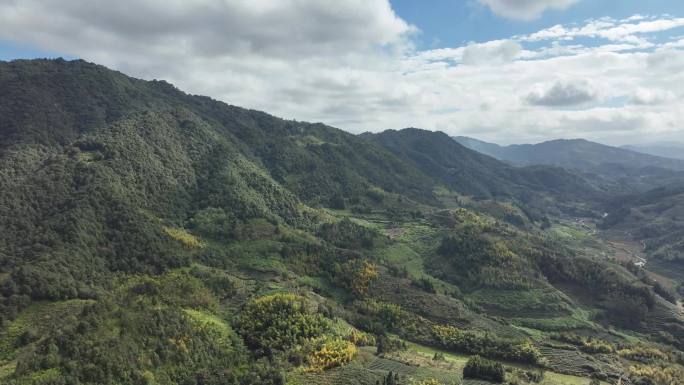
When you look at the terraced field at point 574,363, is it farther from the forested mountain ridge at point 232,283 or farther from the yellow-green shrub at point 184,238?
the yellow-green shrub at point 184,238

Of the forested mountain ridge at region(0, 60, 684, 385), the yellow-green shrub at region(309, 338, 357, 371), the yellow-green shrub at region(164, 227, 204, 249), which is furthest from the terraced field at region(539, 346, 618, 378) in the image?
the yellow-green shrub at region(164, 227, 204, 249)

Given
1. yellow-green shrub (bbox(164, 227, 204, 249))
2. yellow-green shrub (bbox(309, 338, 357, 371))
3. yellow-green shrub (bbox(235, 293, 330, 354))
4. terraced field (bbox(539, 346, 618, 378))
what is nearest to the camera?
yellow-green shrub (bbox(309, 338, 357, 371))

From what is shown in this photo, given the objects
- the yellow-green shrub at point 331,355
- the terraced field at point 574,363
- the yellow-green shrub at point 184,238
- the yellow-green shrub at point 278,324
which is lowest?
the terraced field at point 574,363

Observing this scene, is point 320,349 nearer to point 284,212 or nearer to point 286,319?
point 286,319

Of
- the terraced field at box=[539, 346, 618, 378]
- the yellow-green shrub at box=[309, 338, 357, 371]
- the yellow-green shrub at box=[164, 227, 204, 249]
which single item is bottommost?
the terraced field at box=[539, 346, 618, 378]

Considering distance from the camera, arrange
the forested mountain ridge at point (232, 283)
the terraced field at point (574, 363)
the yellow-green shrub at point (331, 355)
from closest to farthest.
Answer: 1. the forested mountain ridge at point (232, 283)
2. the yellow-green shrub at point (331, 355)
3. the terraced field at point (574, 363)

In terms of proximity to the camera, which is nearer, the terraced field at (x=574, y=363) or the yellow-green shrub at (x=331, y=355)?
the yellow-green shrub at (x=331, y=355)

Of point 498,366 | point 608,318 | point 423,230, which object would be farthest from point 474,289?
point 498,366

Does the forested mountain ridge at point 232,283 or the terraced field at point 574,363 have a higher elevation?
the forested mountain ridge at point 232,283

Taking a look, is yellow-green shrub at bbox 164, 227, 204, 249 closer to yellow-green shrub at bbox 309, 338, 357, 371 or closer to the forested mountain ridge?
the forested mountain ridge

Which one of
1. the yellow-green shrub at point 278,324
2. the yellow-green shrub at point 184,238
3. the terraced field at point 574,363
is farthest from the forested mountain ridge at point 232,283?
the yellow-green shrub at point 184,238
